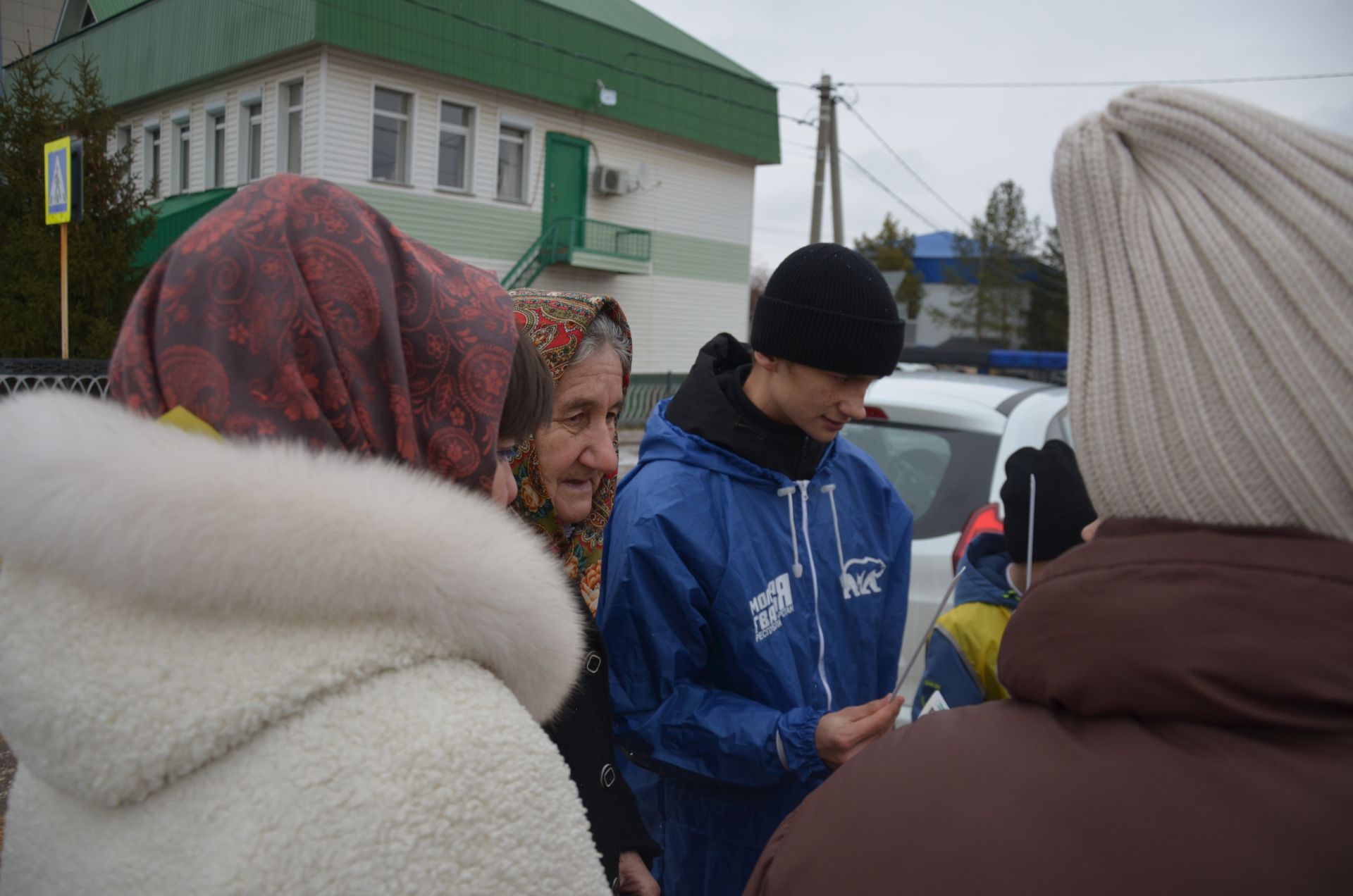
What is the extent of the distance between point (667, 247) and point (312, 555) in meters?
24.0

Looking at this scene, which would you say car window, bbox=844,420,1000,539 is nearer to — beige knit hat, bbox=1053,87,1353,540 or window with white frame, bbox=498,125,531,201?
beige knit hat, bbox=1053,87,1353,540

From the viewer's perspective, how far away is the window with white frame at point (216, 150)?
20.4 meters

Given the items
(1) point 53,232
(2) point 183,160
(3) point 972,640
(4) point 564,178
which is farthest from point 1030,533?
(2) point 183,160

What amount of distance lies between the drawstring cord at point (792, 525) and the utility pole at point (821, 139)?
60.3ft

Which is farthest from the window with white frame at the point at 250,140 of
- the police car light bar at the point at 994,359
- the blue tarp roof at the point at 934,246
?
the blue tarp roof at the point at 934,246

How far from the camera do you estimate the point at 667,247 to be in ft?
80.0

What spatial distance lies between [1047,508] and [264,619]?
2441 mm

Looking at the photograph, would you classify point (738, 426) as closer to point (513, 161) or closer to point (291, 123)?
point (291, 123)

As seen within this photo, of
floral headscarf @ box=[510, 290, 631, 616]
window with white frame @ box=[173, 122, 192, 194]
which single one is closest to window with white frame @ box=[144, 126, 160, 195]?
window with white frame @ box=[173, 122, 192, 194]

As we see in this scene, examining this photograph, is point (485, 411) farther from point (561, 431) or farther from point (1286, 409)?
point (561, 431)

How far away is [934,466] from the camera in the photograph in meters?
4.18

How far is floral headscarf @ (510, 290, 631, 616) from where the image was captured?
2223 millimetres

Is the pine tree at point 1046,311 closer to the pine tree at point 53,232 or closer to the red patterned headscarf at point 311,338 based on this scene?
the pine tree at point 53,232

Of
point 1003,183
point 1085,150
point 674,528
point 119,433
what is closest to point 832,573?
point 674,528
